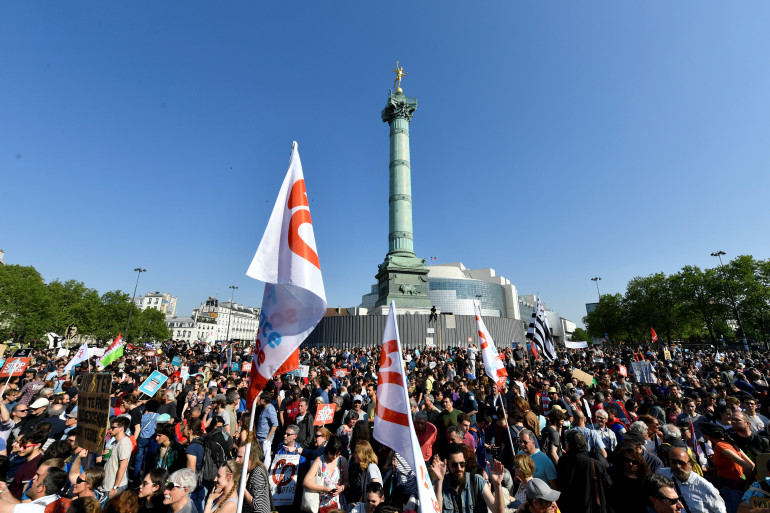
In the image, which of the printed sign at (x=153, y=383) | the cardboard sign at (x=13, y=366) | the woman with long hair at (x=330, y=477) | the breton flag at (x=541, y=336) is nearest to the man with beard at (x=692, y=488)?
the woman with long hair at (x=330, y=477)

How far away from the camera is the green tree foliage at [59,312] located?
40.1 meters

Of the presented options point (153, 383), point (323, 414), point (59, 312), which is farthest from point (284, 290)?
point (59, 312)

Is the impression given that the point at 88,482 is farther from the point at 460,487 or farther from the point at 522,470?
the point at 522,470

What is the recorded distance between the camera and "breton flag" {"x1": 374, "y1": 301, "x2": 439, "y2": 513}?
2.95m

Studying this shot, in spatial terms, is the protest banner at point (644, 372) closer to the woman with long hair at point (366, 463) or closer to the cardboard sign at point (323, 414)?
the cardboard sign at point (323, 414)

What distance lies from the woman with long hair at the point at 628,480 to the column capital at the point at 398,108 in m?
52.7

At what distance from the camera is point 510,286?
9331cm

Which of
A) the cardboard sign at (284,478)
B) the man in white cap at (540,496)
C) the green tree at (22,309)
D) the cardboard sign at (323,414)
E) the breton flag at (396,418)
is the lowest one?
the cardboard sign at (284,478)

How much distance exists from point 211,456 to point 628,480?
531cm

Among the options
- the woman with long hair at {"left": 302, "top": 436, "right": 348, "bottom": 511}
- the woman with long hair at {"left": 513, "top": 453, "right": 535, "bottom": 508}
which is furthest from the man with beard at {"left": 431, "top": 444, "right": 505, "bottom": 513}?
the woman with long hair at {"left": 302, "top": 436, "right": 348, "bottom": 511}

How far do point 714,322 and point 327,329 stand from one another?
55815 millimetres

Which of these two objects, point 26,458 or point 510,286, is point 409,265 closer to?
point 26,458

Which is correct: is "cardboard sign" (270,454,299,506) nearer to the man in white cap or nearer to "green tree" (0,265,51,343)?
the man in white cap

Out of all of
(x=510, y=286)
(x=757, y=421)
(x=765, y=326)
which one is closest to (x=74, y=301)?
(x=757, y=421)
